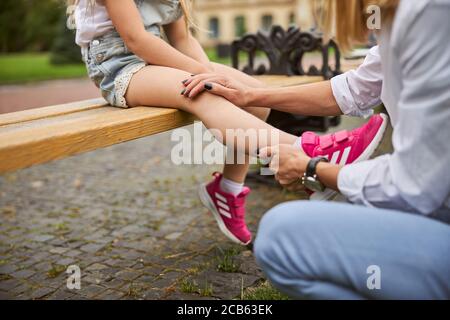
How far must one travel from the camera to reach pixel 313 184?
174cm

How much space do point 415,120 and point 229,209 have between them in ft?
5.38

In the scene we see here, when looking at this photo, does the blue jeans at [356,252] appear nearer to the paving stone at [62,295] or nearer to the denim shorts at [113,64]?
the denim shorts at [113,64]

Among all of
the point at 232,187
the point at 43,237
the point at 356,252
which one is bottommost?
the point at 43,237

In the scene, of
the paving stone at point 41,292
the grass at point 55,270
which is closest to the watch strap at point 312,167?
the paving stone at point 41,292

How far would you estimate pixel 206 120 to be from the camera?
7.31 ft

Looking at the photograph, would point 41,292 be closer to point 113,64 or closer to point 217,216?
point 217,216

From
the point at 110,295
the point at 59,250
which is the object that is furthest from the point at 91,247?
the point at 110,295

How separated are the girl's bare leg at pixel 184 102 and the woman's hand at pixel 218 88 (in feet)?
0.11

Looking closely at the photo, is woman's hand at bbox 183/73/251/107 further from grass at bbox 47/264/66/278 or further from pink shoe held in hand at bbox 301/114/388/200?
grass at bbox 47/264/66/278

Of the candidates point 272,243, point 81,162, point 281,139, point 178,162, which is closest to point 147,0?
point 281,139

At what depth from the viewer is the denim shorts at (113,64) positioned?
8.08 feet

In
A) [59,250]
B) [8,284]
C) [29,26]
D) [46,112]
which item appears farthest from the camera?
[29,26]

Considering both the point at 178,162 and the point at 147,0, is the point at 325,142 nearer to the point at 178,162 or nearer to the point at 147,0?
the point at 147,0

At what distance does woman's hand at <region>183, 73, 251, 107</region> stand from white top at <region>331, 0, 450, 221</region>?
0.76 m
